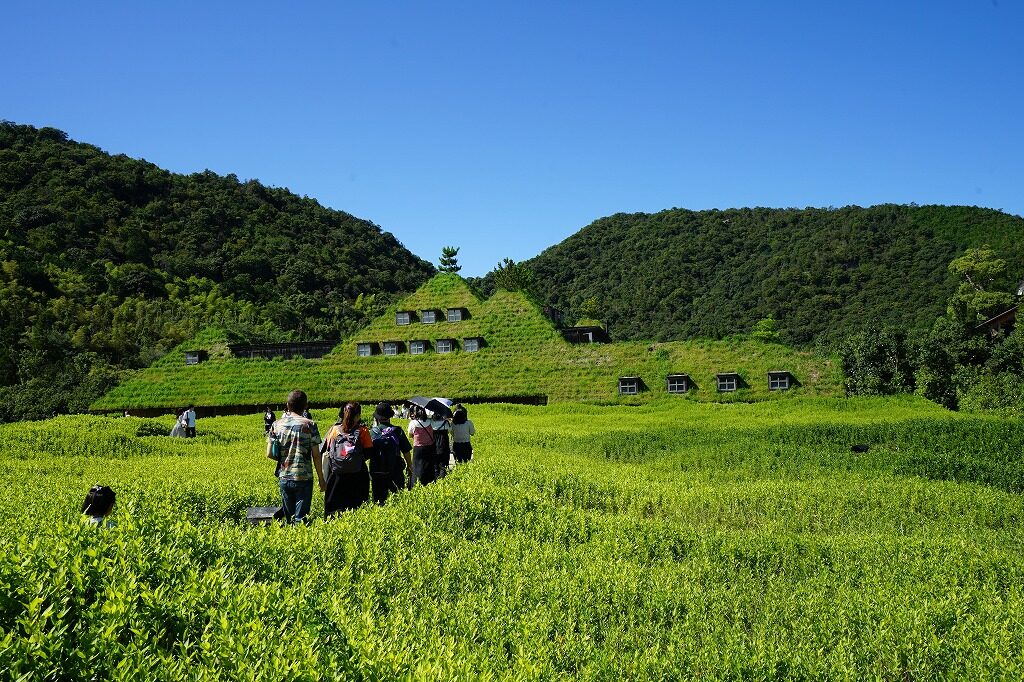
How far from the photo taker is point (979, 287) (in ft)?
252

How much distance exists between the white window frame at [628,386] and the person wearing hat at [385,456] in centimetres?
3305

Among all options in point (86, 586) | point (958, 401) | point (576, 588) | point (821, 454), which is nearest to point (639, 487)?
point (576, 588)

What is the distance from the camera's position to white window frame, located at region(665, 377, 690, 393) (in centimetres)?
4334

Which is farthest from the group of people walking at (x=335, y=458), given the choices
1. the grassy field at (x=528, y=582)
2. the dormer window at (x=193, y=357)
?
the dormer window at (x=193, y=357)

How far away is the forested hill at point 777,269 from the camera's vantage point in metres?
87.4

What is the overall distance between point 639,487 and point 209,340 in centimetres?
4901

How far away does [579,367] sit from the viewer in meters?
46.6

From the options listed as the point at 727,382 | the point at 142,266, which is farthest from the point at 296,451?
the point at 142,266

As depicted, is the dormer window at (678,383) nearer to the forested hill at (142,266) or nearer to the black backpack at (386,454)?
the black backpack at (386,454)

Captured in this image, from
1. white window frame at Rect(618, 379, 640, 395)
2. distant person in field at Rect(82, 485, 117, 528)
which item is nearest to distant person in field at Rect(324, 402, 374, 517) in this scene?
distant person in field at Rect(82, 485, 117, 528)

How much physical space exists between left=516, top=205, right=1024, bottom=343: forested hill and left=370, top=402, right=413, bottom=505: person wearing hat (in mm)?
73550

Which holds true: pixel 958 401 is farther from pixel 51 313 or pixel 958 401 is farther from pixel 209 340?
pixel 51 313

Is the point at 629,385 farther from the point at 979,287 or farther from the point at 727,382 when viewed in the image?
the point at 979,287

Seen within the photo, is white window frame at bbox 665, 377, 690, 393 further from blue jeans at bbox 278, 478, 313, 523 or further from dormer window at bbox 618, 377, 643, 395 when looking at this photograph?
blue jeans at bbox 278, 478, 313, 523
